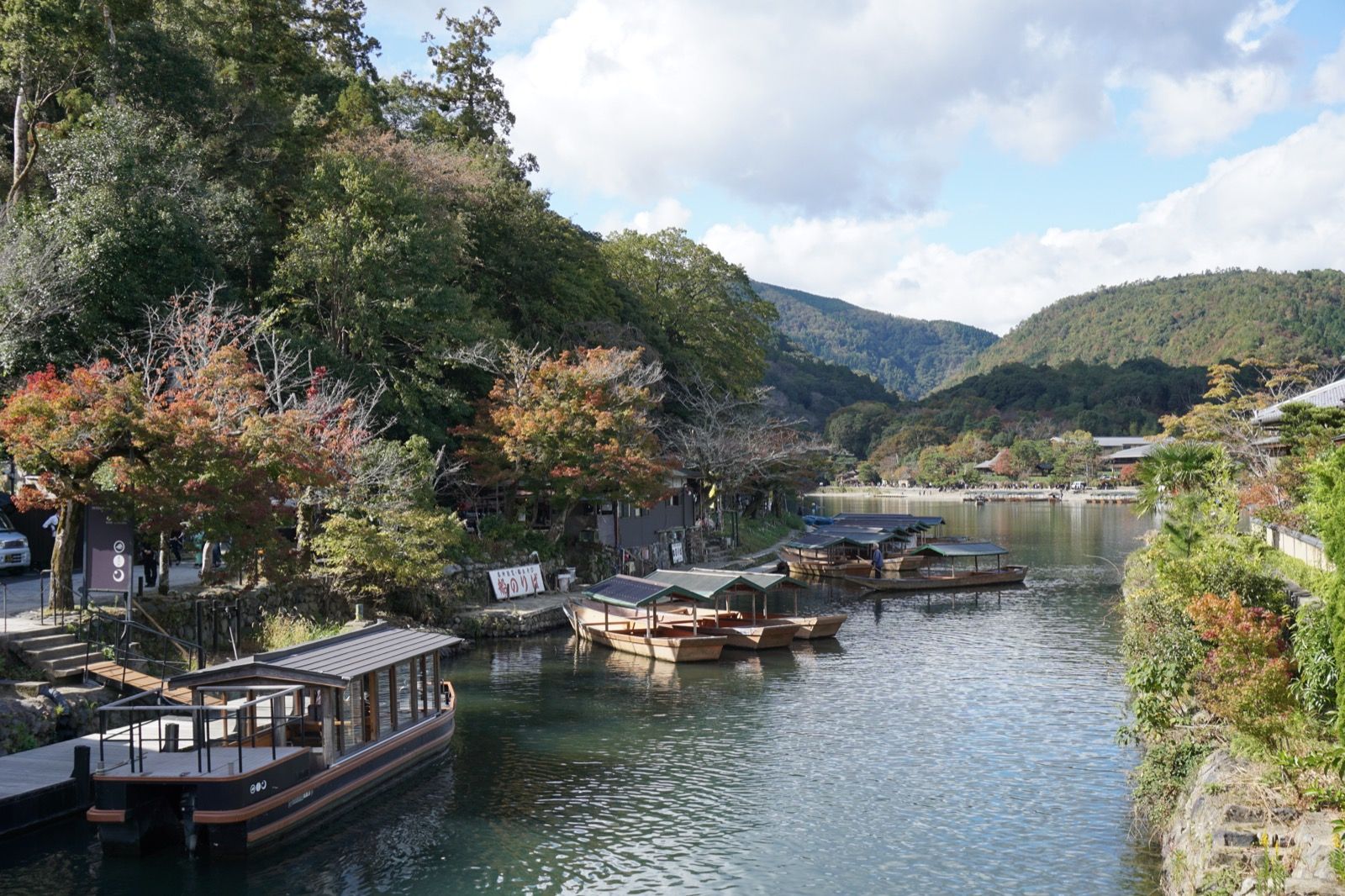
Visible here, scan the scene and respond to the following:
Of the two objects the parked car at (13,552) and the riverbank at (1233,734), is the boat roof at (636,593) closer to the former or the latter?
the riverbank at (1233,734)

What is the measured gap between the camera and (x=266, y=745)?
67.5 ft

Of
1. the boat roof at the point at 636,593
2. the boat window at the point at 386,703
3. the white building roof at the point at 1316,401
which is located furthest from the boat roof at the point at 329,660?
the white building roof at the point at 1316,401

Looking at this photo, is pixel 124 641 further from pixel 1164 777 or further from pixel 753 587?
pixel 1164 777

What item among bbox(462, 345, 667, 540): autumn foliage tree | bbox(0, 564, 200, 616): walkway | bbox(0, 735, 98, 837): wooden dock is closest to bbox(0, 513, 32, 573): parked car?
bbox(0, 564, 200, 616): walkway

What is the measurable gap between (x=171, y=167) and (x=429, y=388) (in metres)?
12.9

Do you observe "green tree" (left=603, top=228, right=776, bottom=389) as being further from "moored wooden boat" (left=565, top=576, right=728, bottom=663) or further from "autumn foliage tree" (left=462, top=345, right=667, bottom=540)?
"moored wooden boat" (left=565, top=576, right=728, bottom=663)

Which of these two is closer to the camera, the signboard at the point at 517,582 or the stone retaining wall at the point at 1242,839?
the stone retaining wall at the point at 1242,839

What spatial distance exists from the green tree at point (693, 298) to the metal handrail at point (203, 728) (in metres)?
56.7

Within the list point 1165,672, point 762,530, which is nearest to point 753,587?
point 1165,672

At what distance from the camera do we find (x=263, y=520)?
28953 millimetres

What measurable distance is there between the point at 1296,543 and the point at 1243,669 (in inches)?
420

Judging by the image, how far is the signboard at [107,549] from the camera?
24922mm

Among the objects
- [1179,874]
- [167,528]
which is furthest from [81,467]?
[1179,874]

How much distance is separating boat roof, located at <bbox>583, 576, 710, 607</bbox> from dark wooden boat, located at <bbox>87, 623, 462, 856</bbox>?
13018mm
